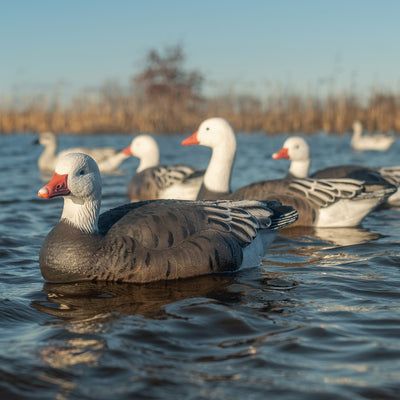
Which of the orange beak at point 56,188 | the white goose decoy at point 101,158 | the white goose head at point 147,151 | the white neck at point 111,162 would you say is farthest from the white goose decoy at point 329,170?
the white neck at point 111,162

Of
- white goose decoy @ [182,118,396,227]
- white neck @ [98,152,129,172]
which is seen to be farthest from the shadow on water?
white neck @ [98,152,129,172]

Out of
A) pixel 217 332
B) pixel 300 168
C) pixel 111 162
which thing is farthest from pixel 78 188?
pixel 111 162

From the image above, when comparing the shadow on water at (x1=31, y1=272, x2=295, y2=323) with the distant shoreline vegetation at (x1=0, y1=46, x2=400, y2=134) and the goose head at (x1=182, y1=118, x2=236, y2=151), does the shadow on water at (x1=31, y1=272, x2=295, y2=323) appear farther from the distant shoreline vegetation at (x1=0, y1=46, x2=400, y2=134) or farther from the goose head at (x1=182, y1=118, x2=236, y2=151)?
the distant shoreline vegetation at (x1=0, y1=46, x2=400, y2=134)

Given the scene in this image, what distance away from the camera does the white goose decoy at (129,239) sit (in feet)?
17.4

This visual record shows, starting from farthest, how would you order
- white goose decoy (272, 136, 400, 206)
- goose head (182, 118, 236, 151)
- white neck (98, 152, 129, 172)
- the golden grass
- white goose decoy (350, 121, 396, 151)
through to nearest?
the golden grass
white goose decoy (350, 121, 396, 151)
white neck (98, 152, 129, 172)
white goose decoy (272, 136, 400, 206)
goose head (182, 118, 236, 151)

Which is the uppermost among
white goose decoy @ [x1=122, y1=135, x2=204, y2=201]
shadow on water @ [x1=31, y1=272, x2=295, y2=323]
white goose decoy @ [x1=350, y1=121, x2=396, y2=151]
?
white goose decoy @ [x1=350, y1=121, x2=396, y2=151]

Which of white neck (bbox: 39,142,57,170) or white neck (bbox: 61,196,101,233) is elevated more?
white neck (bbox: 61,196,101,233)

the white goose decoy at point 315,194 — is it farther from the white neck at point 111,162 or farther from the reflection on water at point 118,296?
the white neck at point 111,162

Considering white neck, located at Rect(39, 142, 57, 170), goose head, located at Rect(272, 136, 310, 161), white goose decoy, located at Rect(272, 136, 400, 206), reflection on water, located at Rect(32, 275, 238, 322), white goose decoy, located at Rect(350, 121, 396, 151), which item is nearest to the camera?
reflection on water, located at Rect(32, 275, 238, 322)

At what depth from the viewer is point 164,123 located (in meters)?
41.0

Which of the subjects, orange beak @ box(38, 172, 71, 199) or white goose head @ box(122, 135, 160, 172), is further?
white goose head @ box(122, 135, 160, 172)

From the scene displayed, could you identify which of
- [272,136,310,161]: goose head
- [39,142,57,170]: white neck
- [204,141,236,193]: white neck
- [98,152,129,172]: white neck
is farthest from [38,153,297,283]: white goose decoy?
[39,142,57,170]: white neck

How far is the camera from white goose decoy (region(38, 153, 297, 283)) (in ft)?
17.4

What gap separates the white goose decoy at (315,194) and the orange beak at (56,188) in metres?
3.49
